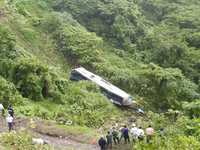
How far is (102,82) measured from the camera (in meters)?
36.4

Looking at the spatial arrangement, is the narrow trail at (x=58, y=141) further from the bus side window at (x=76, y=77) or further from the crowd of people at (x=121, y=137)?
the bus side window at (x=76, y=77)

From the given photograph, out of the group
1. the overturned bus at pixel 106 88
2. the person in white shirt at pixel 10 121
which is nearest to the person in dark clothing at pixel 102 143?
the person in white shirt at pixel 10 121

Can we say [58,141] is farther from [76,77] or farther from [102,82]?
[76,77]

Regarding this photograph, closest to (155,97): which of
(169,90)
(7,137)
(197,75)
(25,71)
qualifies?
(169,90)

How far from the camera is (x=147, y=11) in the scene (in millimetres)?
53500

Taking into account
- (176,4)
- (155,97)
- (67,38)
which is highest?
(176,4)

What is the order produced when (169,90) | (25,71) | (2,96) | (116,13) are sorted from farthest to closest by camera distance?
(116,13)
(169,90)
(25,71)
(2,96)

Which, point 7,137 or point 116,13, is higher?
point 116,13

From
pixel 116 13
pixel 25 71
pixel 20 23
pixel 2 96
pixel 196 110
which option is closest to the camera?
pixel 196 110

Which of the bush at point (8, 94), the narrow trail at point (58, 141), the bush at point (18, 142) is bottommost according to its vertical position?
the narrow trail at point (58, 141)

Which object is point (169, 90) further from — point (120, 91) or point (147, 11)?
point (147, 11)

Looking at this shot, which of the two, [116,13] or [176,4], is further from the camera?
[176,4]

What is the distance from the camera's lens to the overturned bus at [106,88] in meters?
34.8

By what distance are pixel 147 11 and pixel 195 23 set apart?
8119 millimetres
